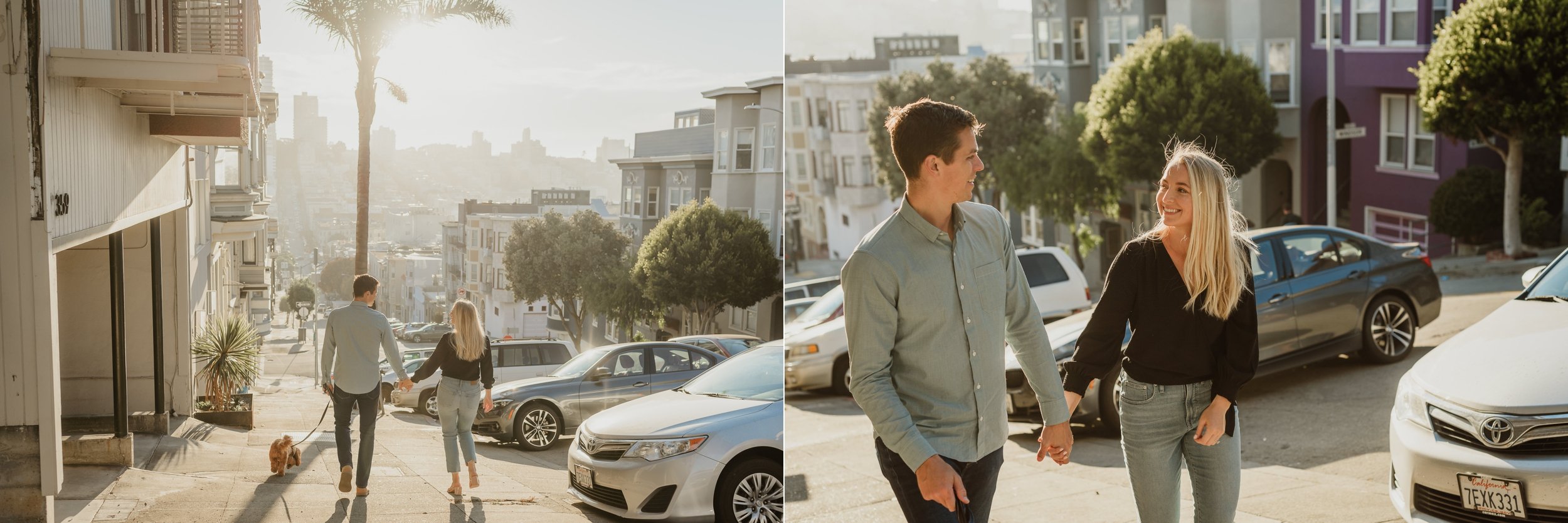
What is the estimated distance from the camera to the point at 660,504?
5492mm

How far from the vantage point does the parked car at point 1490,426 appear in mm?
4254

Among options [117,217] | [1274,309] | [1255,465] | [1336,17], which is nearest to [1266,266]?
[1274,309]

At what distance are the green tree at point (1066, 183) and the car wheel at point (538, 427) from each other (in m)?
24.5

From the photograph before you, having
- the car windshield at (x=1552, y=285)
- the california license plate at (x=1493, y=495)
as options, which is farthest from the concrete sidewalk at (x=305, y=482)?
the car windshield at (x=1552, y=285)

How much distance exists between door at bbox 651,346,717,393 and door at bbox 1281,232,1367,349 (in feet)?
15.4

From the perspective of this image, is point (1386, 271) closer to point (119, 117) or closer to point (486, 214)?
point (486, 214)

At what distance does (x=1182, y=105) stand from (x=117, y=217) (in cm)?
2246

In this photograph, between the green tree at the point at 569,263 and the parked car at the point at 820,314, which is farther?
the parked car at the point at 820,314

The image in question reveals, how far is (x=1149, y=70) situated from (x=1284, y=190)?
4029 mm

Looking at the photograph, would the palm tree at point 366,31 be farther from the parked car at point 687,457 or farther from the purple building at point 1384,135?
the purple building at point 1384,135

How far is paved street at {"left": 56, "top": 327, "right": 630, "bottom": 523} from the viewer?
17.3 ft

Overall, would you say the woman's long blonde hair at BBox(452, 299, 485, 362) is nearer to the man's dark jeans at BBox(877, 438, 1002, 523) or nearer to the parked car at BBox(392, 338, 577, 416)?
the parked car at BBox(392, 338, 577, 416)

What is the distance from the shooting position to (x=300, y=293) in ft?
18.6

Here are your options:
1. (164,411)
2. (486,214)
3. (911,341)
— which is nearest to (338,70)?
(486,214)
